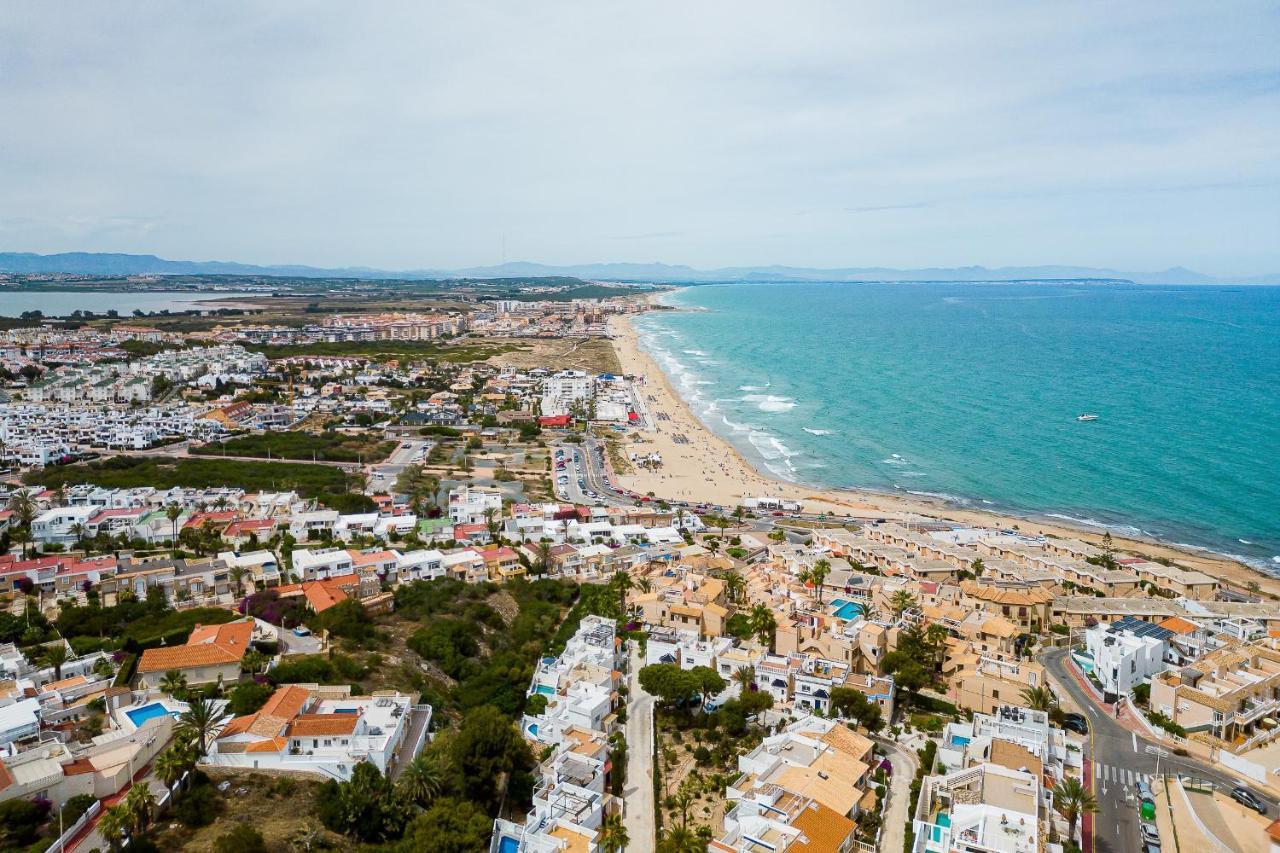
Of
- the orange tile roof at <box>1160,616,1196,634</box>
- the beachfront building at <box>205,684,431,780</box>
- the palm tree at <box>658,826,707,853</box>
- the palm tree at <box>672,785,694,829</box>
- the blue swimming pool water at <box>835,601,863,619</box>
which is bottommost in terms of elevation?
the palm tree at <box>672,785,694,829</box>

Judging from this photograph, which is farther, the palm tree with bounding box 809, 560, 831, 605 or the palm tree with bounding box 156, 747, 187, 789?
the palm tree with bounding box 809, 560, 831, 605

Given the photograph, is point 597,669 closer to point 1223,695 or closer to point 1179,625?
point 1223,695

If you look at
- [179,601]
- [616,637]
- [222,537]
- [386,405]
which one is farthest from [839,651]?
[386,405]

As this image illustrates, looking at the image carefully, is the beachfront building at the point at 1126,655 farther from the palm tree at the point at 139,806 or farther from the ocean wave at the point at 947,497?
the palm tree at the point at 139,806

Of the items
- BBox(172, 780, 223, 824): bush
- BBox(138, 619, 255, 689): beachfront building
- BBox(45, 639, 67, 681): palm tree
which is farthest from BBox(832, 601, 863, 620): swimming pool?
BBox(45, 639, 67, 681): palm tree

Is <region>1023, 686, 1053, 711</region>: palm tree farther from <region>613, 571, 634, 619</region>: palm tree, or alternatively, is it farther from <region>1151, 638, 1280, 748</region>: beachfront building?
<region>613, 571, 634, 619</region>: palm tree

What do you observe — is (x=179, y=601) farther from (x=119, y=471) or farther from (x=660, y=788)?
(x=119, y=471)

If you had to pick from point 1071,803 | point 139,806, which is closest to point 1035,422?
point 1071,803
